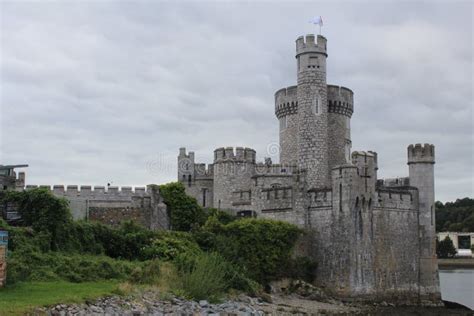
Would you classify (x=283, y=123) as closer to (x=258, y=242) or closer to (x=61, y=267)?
(x=258, y=242)

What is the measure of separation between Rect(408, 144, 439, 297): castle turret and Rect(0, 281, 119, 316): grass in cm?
2025

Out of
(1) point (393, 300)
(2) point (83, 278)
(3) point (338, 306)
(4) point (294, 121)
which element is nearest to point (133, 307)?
(2) point (83, 278)

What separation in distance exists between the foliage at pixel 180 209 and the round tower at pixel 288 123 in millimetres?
8107

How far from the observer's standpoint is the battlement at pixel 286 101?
42.4 m

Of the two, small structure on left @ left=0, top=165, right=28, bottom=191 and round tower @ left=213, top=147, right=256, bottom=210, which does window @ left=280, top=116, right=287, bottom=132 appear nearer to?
round tower @ left=213, top=147, right=256, bottom=210

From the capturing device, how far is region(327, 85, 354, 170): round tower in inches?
1645

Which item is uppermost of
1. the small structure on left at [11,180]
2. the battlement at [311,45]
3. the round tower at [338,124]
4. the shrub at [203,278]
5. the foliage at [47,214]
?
the battlement at [311,45]

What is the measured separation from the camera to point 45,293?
18781 mm

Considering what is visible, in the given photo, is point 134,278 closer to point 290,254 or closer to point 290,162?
point 290,254

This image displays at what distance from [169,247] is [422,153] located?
1660 centimetres

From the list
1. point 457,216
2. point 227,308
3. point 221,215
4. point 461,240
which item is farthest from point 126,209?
point 457,216

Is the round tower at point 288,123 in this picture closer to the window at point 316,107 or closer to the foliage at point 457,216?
the window at point 316,107

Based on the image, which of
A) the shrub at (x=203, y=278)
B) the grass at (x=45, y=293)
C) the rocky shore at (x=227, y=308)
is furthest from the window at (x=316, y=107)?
the grass at (x=45, y=293)

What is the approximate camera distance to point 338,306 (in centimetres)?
3184
